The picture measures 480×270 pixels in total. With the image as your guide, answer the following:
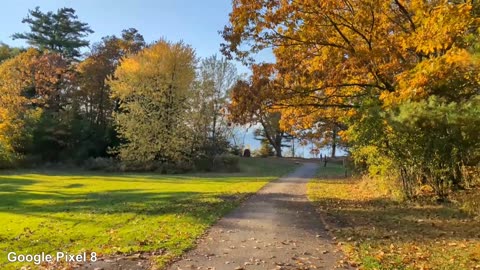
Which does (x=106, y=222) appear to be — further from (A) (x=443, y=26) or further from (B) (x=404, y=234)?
(A) (x=443, y=26)

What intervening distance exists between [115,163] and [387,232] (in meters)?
35.4

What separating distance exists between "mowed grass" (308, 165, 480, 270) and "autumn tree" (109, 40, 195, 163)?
89.6 feet

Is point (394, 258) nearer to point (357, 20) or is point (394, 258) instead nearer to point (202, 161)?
point (357, 20)

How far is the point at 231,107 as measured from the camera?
14.1 metres

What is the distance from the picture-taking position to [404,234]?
959 cm

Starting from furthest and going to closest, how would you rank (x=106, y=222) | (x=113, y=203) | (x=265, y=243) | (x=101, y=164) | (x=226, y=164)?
(x=226, y=164) < (x=101, y=164) < (x=113, y=203) < (x=106, y=222) < (x=265, y=243)

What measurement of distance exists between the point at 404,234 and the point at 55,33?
57.6 m

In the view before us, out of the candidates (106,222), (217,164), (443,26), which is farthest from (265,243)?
(217,164)

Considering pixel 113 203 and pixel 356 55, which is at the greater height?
pixel 356 55

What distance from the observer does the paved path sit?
23.5 feet

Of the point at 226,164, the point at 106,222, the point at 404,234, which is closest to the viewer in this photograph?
the point at 404,234

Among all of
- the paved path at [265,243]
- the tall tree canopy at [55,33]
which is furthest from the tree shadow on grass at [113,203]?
the tall tree canopy at [55,33]

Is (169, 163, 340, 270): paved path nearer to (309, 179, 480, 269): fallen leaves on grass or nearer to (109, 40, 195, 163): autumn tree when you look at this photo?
(309, 179, 480, 269): fallen leaves on grass

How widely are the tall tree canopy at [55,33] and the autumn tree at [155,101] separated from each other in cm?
2072
